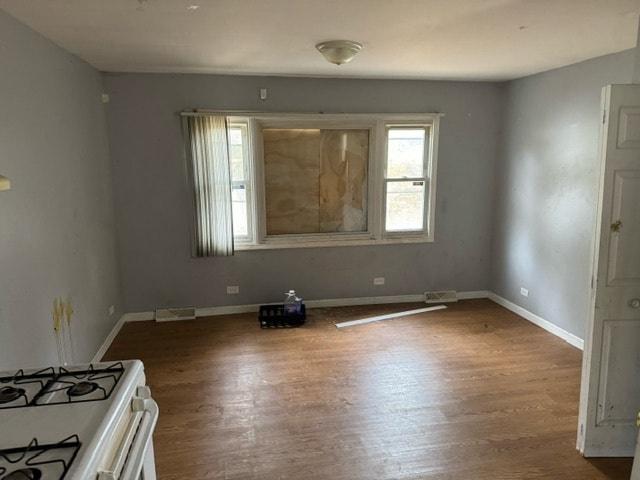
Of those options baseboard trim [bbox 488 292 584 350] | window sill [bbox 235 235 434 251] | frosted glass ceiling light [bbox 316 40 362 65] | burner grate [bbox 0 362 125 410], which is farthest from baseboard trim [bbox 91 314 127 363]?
baseboard trim [bbox 488 292 584 350]

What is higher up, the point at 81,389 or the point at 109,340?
the point at 81,389

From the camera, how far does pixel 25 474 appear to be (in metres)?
1.04

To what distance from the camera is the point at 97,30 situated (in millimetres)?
2701

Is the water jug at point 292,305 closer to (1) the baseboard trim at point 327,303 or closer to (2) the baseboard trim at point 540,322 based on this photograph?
(1) the baseboard trim at point 327,303

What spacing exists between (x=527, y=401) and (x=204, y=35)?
3.30m

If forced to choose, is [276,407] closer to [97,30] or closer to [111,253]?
[111,253]

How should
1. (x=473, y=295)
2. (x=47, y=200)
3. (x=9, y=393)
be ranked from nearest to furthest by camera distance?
(x=9, y=393) < (x=47, y=200) < (x=473, y=295)

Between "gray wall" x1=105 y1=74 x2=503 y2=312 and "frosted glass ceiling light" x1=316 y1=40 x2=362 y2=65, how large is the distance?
139cm

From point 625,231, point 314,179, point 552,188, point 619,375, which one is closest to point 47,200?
→ point 314,179

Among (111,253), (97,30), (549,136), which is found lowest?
(111,253)

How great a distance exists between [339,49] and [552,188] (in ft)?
8.19

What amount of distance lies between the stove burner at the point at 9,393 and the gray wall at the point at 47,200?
2.97 ft

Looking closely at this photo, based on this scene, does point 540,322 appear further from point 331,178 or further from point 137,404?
point 137,404

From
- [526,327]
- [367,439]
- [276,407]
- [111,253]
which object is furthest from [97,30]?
[526,327]
